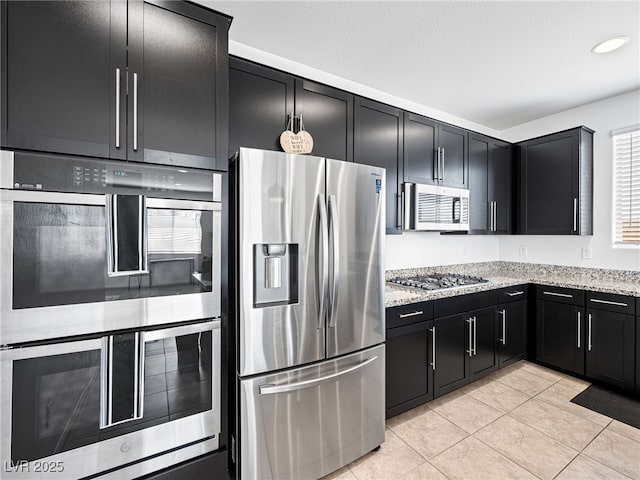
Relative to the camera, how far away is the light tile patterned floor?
1794 mm

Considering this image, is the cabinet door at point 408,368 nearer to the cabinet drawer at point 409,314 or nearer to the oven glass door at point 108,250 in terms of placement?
the cabinet drawer at point 409,314

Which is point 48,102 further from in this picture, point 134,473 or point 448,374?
point 448,374

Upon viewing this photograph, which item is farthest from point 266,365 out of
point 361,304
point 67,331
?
point 67,331

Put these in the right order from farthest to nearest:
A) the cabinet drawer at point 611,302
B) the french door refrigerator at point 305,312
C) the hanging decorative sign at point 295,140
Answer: the cabinet drawer at point 611,302, the hanging decorative sign at point 295,140, the french door refrigerator at point 305,312

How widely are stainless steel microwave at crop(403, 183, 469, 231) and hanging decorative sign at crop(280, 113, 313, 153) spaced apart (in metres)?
1.02

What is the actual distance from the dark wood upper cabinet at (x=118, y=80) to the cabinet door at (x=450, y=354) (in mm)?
2099

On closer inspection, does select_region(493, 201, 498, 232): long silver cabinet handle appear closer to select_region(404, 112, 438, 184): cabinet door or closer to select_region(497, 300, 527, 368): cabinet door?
select_region(497, 300, 527, 368): cabinet door

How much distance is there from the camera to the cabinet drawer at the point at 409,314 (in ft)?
7.07

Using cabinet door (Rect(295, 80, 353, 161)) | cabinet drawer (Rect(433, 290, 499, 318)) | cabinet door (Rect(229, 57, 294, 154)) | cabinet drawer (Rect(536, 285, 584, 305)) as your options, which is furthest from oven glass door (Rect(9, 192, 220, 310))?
cabinet drawer (Rect(536, 285, 584, 305))

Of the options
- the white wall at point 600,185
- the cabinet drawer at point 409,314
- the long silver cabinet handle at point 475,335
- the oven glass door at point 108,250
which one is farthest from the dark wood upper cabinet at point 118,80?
the white wall at point 600,185

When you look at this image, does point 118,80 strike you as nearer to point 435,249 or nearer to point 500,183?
point 435,249

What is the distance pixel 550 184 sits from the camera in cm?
326

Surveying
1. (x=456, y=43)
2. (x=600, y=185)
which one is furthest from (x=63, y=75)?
(x=600, y=185)

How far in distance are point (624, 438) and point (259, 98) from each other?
335 cm
